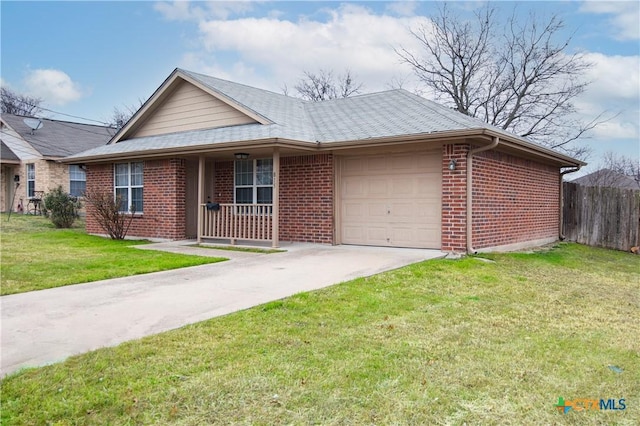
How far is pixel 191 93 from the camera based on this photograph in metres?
14.1

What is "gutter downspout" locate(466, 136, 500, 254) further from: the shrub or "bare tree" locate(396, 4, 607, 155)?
"bare tree" locate(396, 4, 607, 155)

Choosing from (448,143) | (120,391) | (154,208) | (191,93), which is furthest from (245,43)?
(120,391)

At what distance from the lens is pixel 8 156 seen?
78.9 ft

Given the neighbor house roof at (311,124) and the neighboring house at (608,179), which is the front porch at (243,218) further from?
the neighboring house at (608,179)

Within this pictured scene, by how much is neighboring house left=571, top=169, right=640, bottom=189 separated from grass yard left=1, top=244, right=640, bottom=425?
3093cm

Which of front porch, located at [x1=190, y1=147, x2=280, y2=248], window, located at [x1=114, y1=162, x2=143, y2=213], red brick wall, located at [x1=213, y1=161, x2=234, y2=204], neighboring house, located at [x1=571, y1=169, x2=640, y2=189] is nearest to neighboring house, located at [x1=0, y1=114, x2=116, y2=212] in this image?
window, located at [x1=114, y1=162, x2=143, y2=213]

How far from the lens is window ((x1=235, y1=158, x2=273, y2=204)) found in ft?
42.2

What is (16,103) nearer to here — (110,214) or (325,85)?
(325,85)

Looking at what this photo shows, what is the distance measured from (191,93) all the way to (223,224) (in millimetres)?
4285

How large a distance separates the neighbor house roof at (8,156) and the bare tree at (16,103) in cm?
1606

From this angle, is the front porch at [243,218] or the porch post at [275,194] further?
the front porch at [243,218]

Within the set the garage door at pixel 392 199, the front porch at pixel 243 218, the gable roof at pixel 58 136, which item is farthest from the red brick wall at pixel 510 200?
the gable roof at pixel 58 136

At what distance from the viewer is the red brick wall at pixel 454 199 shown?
9.97 meters

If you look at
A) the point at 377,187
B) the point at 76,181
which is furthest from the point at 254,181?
the point at 76,181
